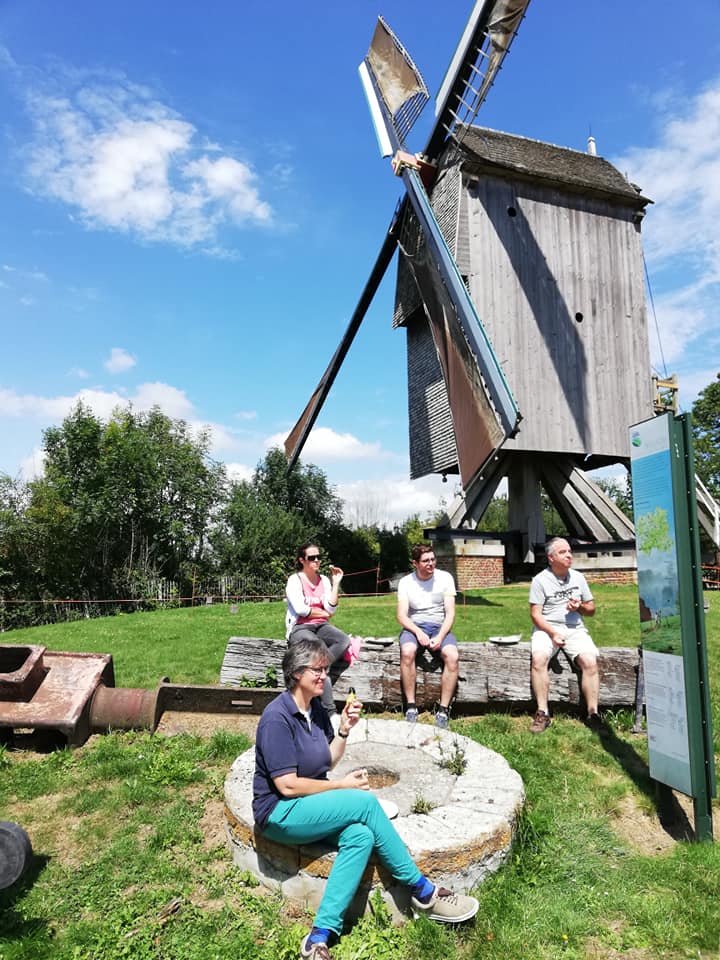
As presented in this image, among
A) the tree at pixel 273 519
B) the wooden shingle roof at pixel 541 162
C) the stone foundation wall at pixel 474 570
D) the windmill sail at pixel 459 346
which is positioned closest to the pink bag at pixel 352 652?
the windmill sail at pixel 459 346

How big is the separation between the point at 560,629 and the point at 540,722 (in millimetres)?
782

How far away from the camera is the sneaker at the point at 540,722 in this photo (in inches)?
203

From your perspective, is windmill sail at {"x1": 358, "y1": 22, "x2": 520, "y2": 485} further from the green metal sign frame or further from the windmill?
the green metal sign frame

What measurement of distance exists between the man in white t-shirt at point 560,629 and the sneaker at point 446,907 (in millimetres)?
2468

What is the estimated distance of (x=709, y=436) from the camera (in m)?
34.1

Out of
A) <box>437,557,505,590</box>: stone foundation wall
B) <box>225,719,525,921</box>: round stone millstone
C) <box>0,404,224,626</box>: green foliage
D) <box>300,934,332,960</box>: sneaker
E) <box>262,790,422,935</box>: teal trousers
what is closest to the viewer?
<box>300,934,332,960</box>: sneaker

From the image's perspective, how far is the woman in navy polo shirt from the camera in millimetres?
2756

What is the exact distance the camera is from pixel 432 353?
16.0 meters

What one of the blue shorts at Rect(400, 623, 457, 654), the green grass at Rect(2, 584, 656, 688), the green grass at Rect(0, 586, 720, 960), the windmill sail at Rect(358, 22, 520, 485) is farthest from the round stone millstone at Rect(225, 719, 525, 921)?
the windmill sail at Rect(358, 22, 520, 485)

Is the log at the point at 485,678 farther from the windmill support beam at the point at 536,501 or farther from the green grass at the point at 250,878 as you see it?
the windmill support beam at the point at 536,501

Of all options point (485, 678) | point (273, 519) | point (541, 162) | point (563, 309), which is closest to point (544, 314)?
point (563, 309)

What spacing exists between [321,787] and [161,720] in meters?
3.06

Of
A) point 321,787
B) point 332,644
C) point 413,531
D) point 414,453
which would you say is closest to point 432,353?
point 414,453

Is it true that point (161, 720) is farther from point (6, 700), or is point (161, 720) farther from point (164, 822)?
point (164, 822)
